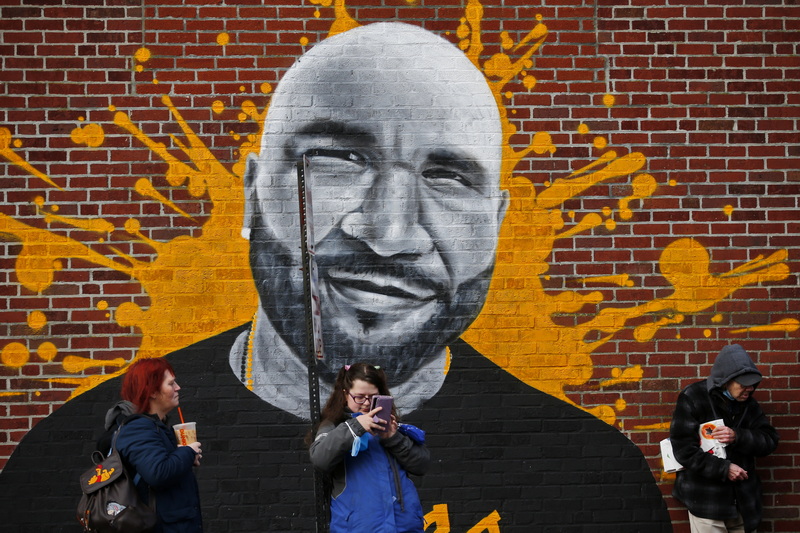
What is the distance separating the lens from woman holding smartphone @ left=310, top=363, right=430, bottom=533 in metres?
3.96

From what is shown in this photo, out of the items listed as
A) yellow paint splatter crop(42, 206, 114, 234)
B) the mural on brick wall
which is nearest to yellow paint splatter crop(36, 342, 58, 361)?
the mural on brick wall

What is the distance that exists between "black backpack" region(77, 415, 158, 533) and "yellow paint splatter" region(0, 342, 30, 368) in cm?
217

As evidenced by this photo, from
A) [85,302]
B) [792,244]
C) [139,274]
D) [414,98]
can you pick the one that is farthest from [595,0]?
[85,302]

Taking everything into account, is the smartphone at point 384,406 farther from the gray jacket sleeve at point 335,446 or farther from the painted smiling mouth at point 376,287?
the painted smiling mouth at point 376,287

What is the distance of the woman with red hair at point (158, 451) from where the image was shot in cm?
408

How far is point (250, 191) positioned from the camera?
20.1 ft

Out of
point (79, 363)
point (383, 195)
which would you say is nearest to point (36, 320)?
point (79, 363)

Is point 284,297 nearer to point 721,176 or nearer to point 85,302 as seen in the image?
point 85,302

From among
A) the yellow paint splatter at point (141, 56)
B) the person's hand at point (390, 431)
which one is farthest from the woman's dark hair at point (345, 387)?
the yellow paint splatter at point (141, 56)

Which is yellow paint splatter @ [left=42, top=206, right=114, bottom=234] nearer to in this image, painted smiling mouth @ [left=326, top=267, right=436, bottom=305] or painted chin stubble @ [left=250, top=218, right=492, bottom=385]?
painted chin stubble @ [left=250, top=218, right=492, bottom=385]

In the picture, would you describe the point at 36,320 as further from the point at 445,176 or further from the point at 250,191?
the point at 445,176

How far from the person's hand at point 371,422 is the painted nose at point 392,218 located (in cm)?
230

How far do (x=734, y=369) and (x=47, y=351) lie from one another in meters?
4.56

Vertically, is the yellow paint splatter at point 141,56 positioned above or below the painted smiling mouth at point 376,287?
above
